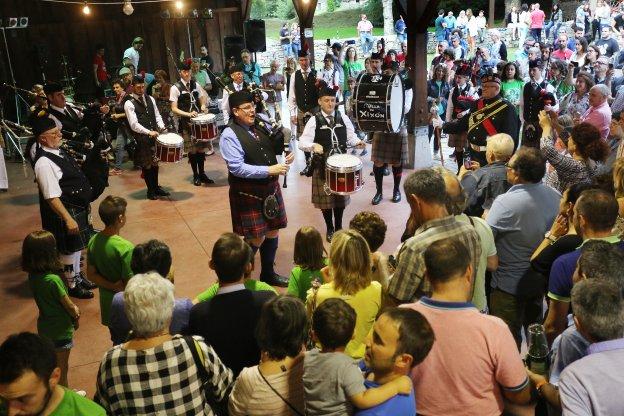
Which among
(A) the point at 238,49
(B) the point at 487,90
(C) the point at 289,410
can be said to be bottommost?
(C) the point at 289,410

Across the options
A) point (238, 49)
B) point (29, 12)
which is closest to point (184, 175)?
point (238, 49)

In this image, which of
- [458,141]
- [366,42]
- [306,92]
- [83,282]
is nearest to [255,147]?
[83,282]

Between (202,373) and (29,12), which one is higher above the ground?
(29,12)

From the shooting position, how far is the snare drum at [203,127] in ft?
25.6

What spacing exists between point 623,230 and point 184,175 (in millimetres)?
7126

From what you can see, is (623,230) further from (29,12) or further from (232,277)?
(29,12)

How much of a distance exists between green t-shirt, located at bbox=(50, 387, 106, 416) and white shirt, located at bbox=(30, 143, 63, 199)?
308 centimetres

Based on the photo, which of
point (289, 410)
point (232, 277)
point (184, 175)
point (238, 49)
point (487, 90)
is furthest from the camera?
point (238, 49)

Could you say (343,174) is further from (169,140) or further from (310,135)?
(169,140)

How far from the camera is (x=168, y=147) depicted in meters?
7.36

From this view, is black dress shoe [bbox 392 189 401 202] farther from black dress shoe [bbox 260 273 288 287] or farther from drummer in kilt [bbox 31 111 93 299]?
drummer in kilt [bbox 31 111 93 299]

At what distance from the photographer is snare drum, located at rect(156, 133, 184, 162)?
7.36 metres

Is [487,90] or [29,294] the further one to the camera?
[487,90]

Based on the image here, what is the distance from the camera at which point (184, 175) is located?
9359 mm
